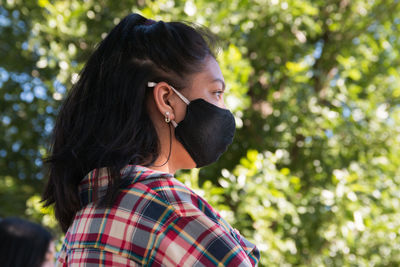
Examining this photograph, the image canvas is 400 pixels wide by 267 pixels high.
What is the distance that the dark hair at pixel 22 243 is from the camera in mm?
2381

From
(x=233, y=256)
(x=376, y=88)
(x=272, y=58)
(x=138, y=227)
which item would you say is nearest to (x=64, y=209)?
(x=138, y=227)

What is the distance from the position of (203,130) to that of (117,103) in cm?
31

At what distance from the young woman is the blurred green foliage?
2426mm

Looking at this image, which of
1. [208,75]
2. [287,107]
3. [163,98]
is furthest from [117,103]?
[287,107]

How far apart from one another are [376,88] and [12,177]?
4.26 meters

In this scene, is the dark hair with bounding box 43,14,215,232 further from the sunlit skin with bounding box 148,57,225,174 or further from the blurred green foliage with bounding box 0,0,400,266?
the blurred green foliage with bounding box 0,0,400,266

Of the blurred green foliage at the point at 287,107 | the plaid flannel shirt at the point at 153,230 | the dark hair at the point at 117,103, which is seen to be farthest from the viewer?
the blurred green foliage at the point at 287,107

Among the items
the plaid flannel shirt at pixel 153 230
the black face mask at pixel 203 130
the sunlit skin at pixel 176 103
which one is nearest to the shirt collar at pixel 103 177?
the plaid flannel shirt at pixel 153 230

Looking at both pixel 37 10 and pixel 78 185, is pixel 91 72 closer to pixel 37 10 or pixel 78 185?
pixel 78 185

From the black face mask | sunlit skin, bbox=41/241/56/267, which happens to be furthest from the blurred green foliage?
the black face mask

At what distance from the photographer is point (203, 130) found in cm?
156

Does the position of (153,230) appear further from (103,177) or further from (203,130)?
(203,130)

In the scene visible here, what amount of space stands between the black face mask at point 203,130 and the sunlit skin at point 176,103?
0.05 feet

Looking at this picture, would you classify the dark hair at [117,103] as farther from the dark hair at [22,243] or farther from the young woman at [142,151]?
the dark hair at [22,243]
